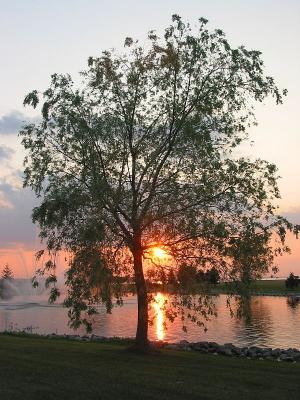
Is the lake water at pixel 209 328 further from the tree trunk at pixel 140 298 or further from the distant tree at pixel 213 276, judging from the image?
the distant tree at pixel 213 276

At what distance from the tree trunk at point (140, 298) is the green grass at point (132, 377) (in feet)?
3.29

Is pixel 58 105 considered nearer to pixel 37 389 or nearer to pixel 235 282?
pixel 235 282

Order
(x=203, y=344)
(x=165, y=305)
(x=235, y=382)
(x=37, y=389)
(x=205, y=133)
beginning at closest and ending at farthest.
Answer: (x=37, y=389) → (x=235, y=382) → (x=205, y=133) → (x=165, y=305) → (x=203, y=344)

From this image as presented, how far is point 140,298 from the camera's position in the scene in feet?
90.9

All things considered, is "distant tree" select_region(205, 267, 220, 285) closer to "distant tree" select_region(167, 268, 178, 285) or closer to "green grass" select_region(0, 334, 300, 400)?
"distant tree" select_region(167, 268, 178, 285)

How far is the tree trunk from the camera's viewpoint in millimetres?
27609

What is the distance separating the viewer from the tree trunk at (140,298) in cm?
2761

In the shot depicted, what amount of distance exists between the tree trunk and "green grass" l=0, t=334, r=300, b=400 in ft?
3.29

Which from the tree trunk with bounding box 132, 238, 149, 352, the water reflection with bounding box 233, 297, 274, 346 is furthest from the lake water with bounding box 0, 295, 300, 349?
the tree trunk with bounding box 132, 238, 149, 352

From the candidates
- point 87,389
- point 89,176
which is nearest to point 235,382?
point 87,389

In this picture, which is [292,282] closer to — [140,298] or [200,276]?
[200,276]

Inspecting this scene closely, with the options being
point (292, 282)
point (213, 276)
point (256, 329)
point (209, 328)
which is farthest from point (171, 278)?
point (292, 282)

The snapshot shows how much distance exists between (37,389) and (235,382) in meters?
7.86

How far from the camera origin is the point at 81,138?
2773cm
